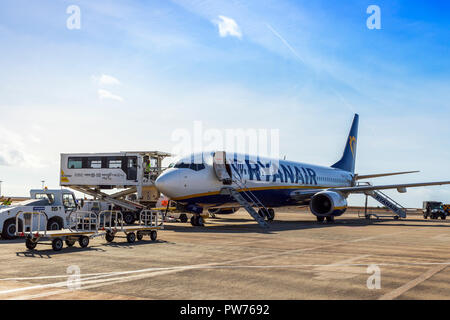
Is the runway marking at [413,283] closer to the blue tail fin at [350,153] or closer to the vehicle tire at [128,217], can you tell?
the vehicle tire at [128,217]

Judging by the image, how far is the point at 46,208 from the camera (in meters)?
17.4

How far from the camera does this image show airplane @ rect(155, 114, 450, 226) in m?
23.8

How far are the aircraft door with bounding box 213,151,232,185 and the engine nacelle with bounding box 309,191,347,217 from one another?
8.12m

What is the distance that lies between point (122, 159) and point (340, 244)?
509 inches

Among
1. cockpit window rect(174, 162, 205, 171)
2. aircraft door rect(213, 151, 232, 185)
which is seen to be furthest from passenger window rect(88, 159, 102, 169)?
aircraft door rect(213, 151, 232, 185)

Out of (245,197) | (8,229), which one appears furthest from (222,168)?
(8,229)

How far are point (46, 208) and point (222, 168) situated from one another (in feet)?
33.3

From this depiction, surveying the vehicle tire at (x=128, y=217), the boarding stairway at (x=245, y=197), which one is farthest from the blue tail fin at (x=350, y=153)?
the vehicle tire at (x=128, y=217)

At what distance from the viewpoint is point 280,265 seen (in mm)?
10609

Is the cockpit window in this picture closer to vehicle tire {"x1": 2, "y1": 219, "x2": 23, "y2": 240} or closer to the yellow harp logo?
vehicle tire {"x1": 2, "y1": 219, "x2": 23, "y2": 240}

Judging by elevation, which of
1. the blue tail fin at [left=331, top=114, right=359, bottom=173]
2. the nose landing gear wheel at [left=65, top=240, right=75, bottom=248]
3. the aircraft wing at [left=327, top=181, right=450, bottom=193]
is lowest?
the nose landing gear wheel at [left=65, top=240, right=75, bottom=248]
